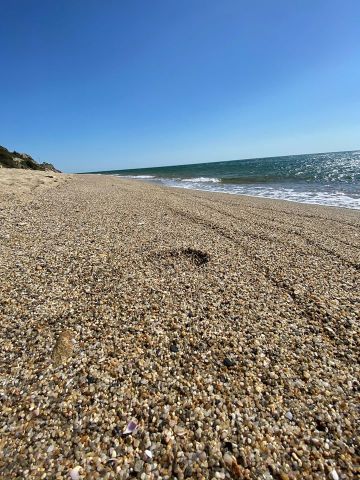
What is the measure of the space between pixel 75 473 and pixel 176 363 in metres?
1.46

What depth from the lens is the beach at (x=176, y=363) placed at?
92.0 inches

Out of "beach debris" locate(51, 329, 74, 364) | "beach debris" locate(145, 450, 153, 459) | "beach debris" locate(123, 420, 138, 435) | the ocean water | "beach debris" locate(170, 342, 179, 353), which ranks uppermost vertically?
"beach debris" locate(51, 329, 74, 364)

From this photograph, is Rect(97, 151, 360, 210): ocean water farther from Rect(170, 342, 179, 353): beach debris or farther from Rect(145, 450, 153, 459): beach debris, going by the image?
Rect(145, 450, 153, 459): beach debris

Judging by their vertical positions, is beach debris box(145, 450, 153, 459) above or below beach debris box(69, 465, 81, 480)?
below

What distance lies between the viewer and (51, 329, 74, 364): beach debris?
3291mm

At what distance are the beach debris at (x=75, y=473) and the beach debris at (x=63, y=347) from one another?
1.26 meters

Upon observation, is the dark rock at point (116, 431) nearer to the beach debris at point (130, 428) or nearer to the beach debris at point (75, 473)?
the beach debris at point (130, 428)

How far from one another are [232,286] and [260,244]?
3.01 metres

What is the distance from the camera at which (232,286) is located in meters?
5.16

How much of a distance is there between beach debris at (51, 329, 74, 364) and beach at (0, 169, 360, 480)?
0.02 metres

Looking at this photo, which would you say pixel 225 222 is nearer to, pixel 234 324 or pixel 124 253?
pixel 124 253

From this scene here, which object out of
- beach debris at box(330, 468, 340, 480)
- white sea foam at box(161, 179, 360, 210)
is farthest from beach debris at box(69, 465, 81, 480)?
white sea foam at box(161, 179, 360, 210)

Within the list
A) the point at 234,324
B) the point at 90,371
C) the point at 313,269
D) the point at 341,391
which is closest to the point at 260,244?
the point at 313,269

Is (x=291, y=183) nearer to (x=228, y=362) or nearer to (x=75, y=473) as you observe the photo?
(x=228, y=362)
